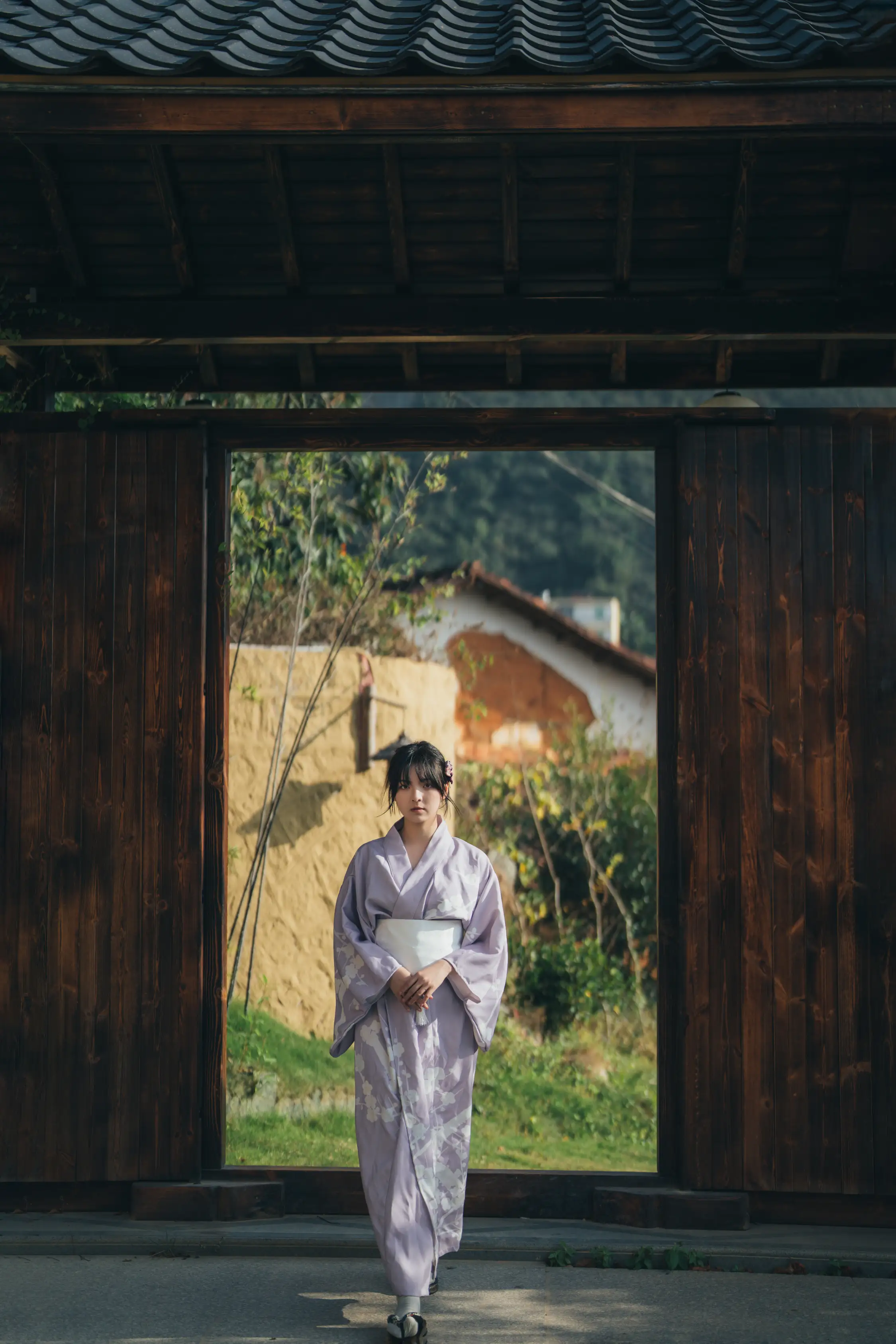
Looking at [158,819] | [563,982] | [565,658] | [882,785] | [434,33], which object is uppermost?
[565,658]

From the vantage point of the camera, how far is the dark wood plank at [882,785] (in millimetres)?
4648

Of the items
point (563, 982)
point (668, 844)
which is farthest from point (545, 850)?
point (668, 844)

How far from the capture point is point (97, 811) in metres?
4.84

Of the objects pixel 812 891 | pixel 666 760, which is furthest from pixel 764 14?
pixel 812 891

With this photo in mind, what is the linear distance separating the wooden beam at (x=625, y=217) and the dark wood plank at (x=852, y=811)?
1.01 metres

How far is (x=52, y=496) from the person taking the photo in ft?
16.2

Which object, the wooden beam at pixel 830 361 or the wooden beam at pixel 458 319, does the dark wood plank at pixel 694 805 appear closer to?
the wooden beam at pixel 458 319

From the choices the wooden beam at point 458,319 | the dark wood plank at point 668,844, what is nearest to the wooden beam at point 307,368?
the wooden beam at point 458,319

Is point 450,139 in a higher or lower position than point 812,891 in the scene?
higher

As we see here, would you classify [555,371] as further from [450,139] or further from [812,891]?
[812,891]

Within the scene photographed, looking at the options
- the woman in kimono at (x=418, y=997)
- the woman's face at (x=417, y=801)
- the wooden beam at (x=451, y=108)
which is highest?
the wooden beam at (x=451, y=108)

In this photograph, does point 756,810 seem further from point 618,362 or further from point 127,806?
point 127,806

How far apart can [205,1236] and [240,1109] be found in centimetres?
244

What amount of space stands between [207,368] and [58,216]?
34.7 inches
